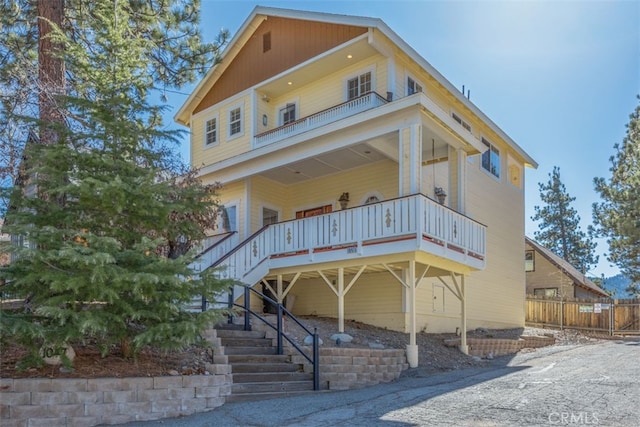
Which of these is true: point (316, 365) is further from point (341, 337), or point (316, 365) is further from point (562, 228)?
point (562, 228)

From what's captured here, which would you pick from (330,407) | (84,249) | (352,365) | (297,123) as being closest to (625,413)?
(330,407)

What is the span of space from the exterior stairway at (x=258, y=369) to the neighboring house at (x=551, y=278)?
24.6 metres

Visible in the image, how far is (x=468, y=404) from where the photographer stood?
23.7 ft

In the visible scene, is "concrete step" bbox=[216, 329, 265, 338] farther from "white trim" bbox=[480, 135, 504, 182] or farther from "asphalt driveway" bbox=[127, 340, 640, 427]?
"white trim" bbox=[480, 135, 504, 182]

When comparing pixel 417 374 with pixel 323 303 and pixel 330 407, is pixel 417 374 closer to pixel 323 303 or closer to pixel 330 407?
pixel 330 407

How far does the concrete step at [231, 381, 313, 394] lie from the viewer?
802cm

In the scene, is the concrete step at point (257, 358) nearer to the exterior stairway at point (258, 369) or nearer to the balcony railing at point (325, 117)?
the exterior stairway at point (258, 369)

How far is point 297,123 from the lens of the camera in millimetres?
15273

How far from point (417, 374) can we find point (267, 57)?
10800 millimetres

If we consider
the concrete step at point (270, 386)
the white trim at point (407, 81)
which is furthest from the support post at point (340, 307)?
the white trim at point (407, 81)

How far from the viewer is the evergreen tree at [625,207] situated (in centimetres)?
2586

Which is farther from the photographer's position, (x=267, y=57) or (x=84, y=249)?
(x=267, y=57)

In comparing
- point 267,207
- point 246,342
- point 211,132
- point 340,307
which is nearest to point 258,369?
point 246,342

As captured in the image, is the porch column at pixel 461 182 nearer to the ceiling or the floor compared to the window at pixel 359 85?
nearer to the floor
